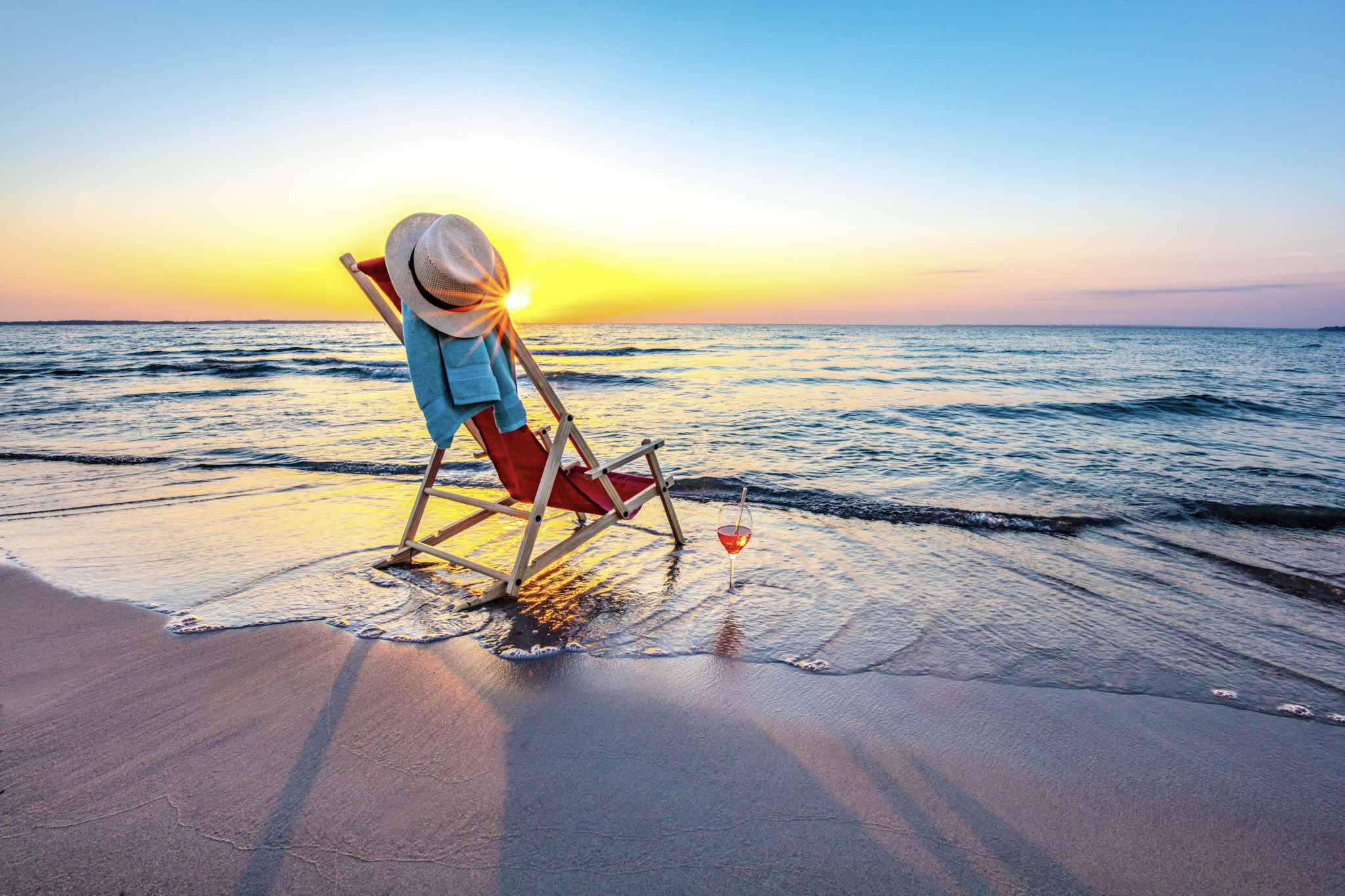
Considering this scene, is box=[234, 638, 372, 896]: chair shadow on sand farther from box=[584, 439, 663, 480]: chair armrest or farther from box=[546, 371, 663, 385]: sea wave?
box=[546, 371, 663, 385]: sea wave

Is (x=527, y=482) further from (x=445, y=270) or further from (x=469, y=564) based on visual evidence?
(x=445, y=270)

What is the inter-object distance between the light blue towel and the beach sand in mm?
1245

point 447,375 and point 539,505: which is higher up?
point 447,375

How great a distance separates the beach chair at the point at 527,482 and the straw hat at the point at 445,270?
0.75 feet

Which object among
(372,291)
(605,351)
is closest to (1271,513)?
(372,291)

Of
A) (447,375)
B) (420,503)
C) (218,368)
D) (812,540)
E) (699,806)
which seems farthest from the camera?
(218,368)

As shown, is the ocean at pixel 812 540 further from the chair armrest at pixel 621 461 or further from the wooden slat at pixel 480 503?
the chair armrest at pixel 621 461

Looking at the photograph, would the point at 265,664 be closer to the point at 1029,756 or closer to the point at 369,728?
the point at 369,728

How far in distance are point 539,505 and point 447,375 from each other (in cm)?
89

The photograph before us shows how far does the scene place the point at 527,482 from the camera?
12.7 ft

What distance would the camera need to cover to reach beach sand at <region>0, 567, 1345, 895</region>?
1767 mm

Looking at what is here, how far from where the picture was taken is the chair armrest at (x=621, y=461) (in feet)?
12.2

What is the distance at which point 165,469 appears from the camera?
7137mm

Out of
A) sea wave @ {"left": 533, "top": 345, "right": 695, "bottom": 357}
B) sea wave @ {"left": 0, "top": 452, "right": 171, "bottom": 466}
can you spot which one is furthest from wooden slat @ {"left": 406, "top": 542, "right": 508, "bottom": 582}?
sea wave @ {"left": 533, "top": 345, "right": 695, "bottom": 357}
